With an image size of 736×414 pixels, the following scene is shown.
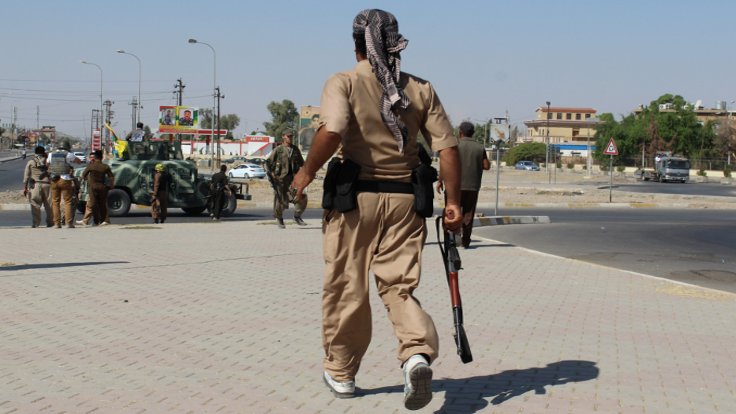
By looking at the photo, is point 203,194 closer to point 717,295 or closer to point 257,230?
point 257,230

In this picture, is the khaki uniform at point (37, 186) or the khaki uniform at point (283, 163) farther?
the khaki uniform at point (37, 186)

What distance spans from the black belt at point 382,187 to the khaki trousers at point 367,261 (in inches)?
1.0

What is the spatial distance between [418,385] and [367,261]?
0.76 m

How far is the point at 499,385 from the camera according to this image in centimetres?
567

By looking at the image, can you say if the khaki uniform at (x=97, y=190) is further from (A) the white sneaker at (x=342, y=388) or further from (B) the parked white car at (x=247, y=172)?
(B) the parked white car at (x=247, y=172)

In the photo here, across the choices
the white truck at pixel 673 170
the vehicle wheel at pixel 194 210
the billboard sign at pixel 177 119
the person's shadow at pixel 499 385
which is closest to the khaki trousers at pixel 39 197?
the vehicle wheel at pixel 194 210

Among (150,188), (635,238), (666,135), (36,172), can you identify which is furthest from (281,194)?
(666,135)

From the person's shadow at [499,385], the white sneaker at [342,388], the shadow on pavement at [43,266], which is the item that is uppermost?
the white sneaker at [342,388]

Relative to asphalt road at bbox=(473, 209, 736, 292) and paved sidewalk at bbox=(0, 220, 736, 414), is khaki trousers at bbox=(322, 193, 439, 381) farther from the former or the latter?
asphalt road at bbox=(473, 209, 736, 292)

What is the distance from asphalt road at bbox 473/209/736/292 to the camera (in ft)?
45.3

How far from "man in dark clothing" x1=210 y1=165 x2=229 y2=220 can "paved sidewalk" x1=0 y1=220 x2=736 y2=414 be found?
1176 cm

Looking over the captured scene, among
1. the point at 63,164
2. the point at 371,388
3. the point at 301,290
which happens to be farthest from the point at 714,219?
the point at 371,388

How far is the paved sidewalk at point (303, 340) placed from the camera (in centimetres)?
531

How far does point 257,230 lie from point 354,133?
13626 millimetres
